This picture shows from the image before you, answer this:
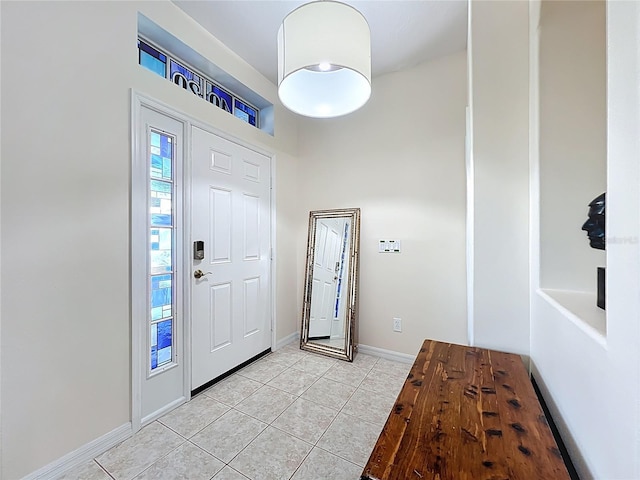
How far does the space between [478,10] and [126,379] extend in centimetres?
291

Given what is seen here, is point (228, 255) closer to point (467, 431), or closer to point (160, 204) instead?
point (160, 204)

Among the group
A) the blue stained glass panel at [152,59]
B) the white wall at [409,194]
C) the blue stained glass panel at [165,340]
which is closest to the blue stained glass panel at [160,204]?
the blue stained glass panel at [165,340]

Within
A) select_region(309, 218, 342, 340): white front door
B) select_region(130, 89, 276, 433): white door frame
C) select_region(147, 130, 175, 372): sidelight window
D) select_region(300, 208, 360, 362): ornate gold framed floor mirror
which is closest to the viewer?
select_region(130, 89, 276, 433): white door frame

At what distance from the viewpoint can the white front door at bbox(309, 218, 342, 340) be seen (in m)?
2.89

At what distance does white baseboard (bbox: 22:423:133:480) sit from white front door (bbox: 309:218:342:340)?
1725 mm

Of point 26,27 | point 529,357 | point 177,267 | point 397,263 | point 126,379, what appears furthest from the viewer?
point 397,263

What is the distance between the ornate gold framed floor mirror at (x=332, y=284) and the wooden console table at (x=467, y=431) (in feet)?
4.92

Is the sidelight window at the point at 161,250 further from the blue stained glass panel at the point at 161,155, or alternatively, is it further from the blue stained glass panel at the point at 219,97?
the blue stained glass panel at the point at 219,97

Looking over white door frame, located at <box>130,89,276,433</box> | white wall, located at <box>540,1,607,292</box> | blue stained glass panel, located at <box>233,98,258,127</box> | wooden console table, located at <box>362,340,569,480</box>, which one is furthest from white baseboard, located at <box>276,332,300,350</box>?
white wall, located at <box>540,1,607,292</box>

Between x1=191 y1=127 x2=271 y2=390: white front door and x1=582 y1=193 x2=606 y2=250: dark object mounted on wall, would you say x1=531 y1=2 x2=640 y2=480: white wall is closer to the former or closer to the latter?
x1=582 y1=193 x2=606 y2=250: dark object mounted on wall

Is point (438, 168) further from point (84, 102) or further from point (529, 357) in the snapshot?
point (84, 102)

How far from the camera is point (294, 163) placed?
125 inches

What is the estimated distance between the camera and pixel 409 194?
2.60 metres

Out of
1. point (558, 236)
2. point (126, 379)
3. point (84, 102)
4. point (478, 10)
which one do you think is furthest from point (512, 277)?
point (84, 102)
